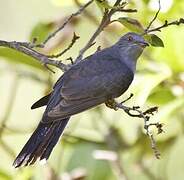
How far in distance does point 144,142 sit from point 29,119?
77.4 inches

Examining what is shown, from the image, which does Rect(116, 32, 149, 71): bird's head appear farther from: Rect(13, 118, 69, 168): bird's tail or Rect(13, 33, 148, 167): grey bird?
Rect(13, 118, 69, 168): bird's tail

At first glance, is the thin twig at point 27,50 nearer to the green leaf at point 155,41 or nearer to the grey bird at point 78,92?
the grey bird at point 78,92

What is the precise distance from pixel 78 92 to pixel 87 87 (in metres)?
0.04

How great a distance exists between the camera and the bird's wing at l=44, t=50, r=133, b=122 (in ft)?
8.79

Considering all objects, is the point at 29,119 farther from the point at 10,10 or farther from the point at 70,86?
the point at 70,86

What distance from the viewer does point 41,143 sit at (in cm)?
264

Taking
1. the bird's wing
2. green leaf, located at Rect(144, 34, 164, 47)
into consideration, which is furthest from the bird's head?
green leaf, located at Rect(144, 34, 164, 47)

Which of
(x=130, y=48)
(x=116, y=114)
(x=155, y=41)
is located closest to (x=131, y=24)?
(x=155, y=41)

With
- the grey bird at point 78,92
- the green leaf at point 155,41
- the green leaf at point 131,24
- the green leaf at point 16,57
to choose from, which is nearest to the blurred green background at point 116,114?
the green leaf at point 16,57

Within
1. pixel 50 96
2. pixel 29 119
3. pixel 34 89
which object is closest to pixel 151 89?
pixel 50 96

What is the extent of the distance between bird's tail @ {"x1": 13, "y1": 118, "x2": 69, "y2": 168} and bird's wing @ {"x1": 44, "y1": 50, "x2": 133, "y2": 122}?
6 centimetres

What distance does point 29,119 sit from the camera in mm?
5098

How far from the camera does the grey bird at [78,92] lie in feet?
8.62

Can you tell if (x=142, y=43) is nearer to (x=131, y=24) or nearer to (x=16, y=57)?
(x=131, y=24)
